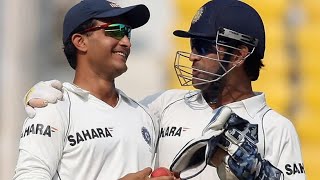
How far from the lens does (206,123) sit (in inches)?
144

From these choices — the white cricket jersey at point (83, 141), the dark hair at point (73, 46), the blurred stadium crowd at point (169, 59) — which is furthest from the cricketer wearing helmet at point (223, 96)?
the blurred stadium crowd at point (169, 59)

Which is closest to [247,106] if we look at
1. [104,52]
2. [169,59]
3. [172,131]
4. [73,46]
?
[172,131]

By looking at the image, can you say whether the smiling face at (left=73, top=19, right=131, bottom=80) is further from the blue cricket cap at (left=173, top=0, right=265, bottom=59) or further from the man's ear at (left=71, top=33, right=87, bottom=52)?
the blue cricket cap at (left=173, top=0, right=265, bottom=59)

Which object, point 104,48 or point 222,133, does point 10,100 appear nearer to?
point 104,48

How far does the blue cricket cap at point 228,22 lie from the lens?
369 cm

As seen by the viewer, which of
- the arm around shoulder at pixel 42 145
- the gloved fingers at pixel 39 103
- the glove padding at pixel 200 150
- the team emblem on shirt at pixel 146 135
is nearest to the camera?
the glove padding at pixel 200 150

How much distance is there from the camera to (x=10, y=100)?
698 cm

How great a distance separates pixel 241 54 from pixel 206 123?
283mm

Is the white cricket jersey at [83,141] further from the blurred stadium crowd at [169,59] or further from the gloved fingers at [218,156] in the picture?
the blurred stadium crowd at [169,59]

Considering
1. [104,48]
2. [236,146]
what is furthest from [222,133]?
[104,48]

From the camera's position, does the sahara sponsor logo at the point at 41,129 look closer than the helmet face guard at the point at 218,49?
Yes

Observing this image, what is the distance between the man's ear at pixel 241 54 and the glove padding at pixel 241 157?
39 cm

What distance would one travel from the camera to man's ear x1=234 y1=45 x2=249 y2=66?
3701 millimetres

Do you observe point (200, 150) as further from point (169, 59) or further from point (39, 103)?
point (169, 59)
